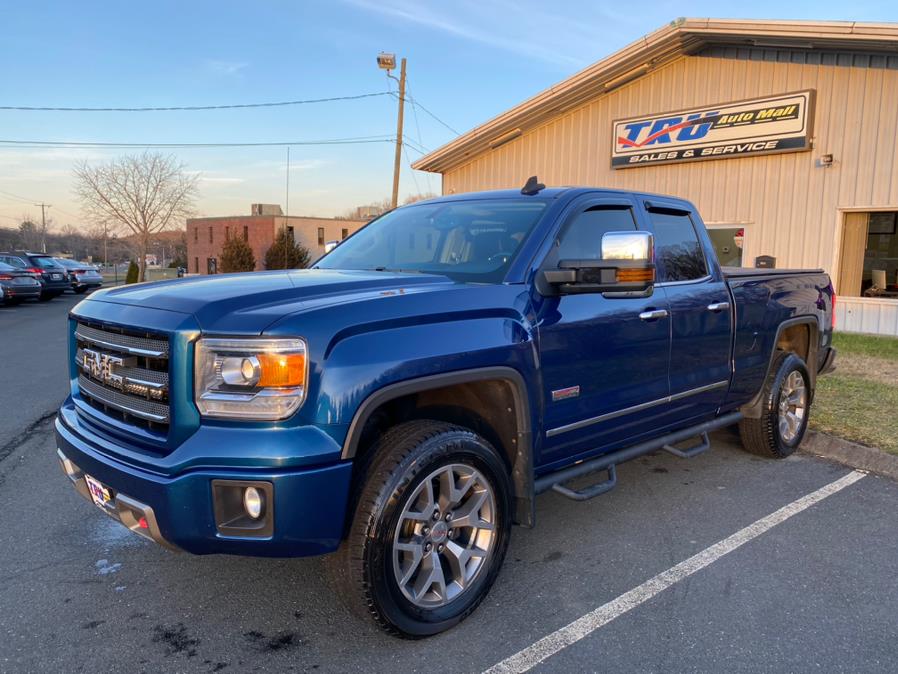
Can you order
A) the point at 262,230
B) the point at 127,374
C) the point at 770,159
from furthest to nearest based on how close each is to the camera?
the point at 262,230
the point at 770,159
the point at 127,374

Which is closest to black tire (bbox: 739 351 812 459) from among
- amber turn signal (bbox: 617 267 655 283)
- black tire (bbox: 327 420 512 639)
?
amber turn signal (bbox: 617 267 655 283)

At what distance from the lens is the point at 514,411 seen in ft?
10.5

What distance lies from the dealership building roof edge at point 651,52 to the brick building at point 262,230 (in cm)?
3784

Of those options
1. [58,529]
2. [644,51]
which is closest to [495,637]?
[58,529]

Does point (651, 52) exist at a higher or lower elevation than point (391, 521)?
higher

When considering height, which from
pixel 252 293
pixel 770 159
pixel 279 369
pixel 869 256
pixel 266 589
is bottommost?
pixel 266 589

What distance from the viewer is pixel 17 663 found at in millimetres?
2682

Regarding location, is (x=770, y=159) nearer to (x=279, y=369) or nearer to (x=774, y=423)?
(x=774, y=423)

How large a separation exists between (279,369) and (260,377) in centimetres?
8

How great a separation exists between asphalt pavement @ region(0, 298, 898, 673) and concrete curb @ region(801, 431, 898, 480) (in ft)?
1.35

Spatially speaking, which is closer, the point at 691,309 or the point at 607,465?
the point at 607,465

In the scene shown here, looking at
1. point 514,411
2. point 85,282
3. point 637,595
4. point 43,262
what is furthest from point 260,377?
point 85,282

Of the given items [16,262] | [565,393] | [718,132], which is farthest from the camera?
[16,262]

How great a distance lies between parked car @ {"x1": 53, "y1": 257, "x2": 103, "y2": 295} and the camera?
90.1 ft
